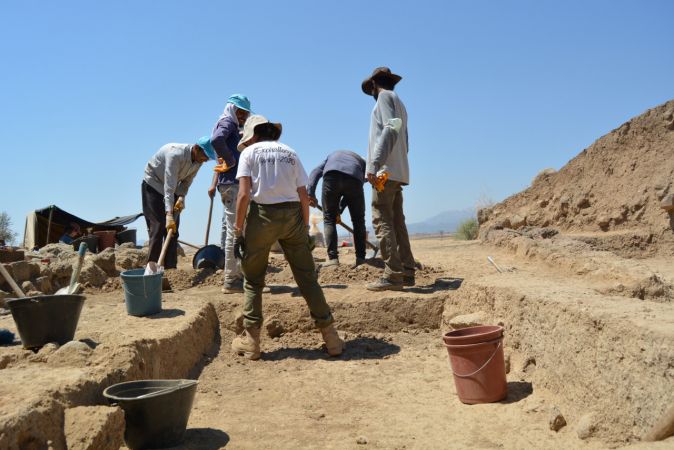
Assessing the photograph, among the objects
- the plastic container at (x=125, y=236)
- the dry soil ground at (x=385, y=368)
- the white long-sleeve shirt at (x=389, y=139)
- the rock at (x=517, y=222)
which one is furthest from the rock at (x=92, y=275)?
the rock at (x=517, y=222)

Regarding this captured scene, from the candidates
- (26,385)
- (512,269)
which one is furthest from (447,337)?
(512,269)

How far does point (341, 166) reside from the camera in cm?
717

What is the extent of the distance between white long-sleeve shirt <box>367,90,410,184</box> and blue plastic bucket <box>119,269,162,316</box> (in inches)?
86.0

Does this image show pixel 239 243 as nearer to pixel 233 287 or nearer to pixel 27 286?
pixel 233 287

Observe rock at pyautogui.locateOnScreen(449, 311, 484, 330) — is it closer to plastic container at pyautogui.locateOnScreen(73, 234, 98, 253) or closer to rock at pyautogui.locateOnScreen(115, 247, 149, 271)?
rock at pyautogui.locateOnScreen(115, 247, 149, 271)

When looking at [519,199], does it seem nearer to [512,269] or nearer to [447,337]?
[512,269]

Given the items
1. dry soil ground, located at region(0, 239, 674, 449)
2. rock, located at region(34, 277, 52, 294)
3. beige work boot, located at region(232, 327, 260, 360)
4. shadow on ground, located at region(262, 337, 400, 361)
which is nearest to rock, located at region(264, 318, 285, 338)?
dry soil ground, located at region(0, 239, 674, 449)

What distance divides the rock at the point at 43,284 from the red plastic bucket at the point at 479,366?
4.90 metres

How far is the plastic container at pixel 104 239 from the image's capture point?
1263 centimetres

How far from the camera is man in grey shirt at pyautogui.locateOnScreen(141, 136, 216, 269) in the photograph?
648 centimetres

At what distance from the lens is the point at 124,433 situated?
2932mm

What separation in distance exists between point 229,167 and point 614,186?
24.0ft

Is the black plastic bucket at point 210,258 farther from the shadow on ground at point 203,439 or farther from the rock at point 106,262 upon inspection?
the shadow on ground at point 203,439

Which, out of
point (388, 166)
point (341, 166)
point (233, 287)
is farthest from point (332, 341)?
point (341, 166)
